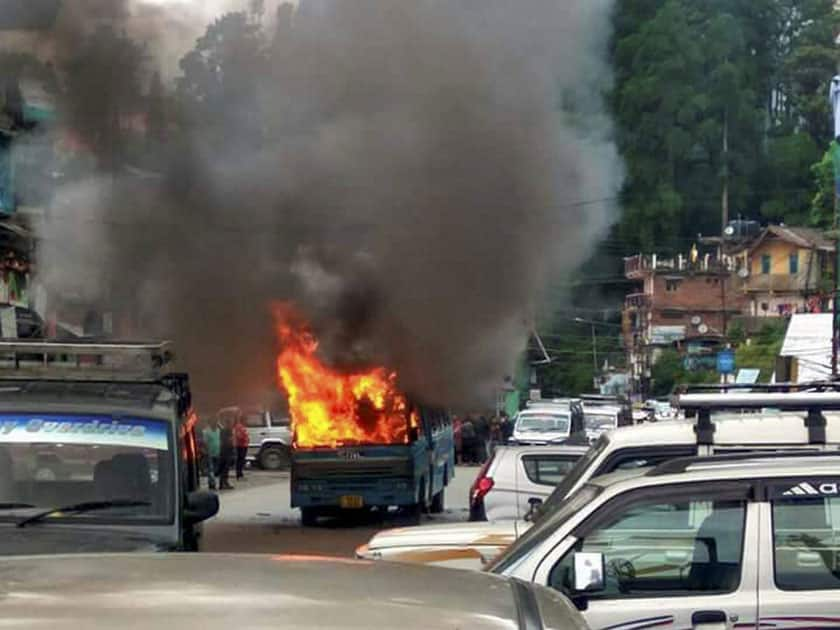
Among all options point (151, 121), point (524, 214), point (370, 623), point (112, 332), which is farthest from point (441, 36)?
point (370, 623)

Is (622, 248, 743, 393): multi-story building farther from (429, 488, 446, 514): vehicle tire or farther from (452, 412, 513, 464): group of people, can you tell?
(429, 488, 446, 514): vehicle tire

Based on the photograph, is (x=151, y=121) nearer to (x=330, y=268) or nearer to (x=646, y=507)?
(x=330, y=268)

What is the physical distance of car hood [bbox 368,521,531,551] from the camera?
857cm

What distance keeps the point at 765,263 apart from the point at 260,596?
213 ft

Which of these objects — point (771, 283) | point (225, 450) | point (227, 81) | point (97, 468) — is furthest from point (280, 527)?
point (771, 283)

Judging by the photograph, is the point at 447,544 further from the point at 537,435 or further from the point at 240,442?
the point at 240,442

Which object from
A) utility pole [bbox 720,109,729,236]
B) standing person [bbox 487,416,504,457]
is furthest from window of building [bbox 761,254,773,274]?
standing person [bbox 487,416,504,457]

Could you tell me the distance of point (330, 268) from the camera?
88.0 feet

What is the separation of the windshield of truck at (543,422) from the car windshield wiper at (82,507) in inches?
985

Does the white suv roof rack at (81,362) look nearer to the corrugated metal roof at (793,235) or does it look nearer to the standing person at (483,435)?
the standing person at (483,435)

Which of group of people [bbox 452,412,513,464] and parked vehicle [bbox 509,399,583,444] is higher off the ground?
parked vehicle [bbox 509,399,583,444]

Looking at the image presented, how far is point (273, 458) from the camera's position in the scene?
124 ft

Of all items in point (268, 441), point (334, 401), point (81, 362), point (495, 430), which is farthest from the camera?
point (495, 430)

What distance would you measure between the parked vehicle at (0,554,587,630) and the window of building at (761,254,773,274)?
63.7 m
